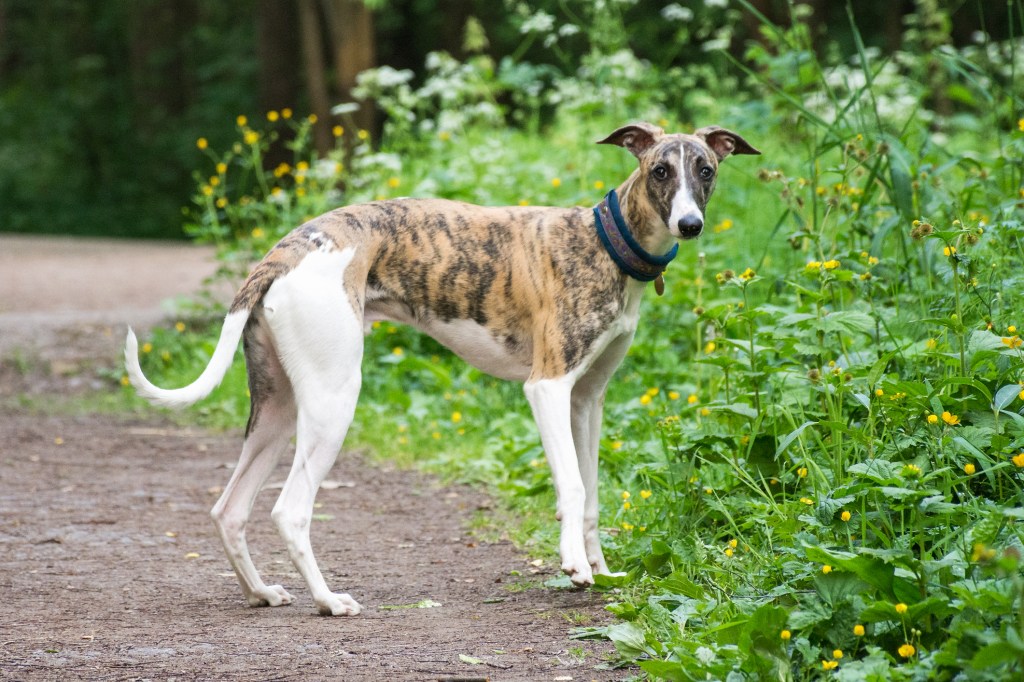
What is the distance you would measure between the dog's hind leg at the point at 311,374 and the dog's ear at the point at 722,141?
5.10 ft

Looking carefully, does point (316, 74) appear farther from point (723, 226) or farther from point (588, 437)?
point (588, 437)

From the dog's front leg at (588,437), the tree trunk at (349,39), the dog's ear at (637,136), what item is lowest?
the dog's front leg at (588,437)

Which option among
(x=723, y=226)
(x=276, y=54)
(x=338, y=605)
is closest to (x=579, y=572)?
(x=338, y=605)

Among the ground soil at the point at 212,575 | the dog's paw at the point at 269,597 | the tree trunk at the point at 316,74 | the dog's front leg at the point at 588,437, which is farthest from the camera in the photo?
the tree trunk at the point at 316,74

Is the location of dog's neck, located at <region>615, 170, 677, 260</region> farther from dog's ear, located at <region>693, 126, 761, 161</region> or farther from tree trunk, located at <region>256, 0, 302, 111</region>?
tree trunk, located at <region>256, 0, 302, 111</region>

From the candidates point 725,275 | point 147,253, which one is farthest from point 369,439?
point 147,253

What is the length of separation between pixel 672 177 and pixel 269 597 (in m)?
2.12

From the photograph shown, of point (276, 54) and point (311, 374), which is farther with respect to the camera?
point (276, 54)

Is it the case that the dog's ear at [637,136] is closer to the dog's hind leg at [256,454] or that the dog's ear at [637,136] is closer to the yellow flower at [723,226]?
the dog's hind leg at [256,454]

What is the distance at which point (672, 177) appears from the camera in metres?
4.30

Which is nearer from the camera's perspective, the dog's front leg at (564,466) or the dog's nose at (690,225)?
the dog's nose at (690,225)

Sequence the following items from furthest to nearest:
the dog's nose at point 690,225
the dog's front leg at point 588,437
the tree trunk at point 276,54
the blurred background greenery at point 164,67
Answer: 1. the blurred background greenery at point 164,67
2. the tree trunk at point 276,54
3. the dog's front leg at point 588,437
4. the dog's nose at point 690,225

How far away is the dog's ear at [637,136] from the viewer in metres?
4.55

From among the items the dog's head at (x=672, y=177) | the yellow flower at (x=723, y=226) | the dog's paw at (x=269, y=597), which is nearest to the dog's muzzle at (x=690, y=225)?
the dog's head at (x=672, y=177)
